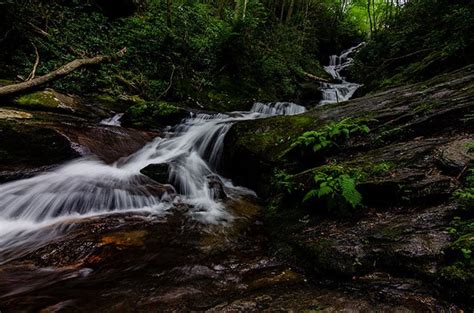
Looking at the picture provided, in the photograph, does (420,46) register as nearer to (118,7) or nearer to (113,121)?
(113,121)

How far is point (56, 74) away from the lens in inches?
309

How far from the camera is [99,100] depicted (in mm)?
9023

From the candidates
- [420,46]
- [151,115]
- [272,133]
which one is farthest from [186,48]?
[420,46]

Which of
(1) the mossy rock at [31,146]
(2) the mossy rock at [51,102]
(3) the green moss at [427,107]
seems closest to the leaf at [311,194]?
(3) the green moss at [427,107]

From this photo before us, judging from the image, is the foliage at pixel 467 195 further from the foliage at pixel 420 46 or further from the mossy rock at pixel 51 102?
the mossy rock at pixel 51 102

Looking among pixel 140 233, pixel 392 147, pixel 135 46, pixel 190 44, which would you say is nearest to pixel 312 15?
pixel 190 44

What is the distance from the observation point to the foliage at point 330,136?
462 centimetres

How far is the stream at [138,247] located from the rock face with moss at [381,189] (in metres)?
0.34

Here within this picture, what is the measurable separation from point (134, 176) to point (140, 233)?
1877 mm

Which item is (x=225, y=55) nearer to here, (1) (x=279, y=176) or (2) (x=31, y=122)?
(2) (x=31, y=122)

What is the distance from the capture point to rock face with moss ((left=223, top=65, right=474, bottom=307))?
7.63 ft

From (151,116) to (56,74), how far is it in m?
2.57

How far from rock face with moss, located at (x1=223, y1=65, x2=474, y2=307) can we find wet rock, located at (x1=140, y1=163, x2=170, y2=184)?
148 cm

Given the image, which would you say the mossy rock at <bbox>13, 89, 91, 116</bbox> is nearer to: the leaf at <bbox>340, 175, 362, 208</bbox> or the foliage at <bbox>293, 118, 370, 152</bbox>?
the foliage at <bbox>293, 118, 370, 152</bbox>
